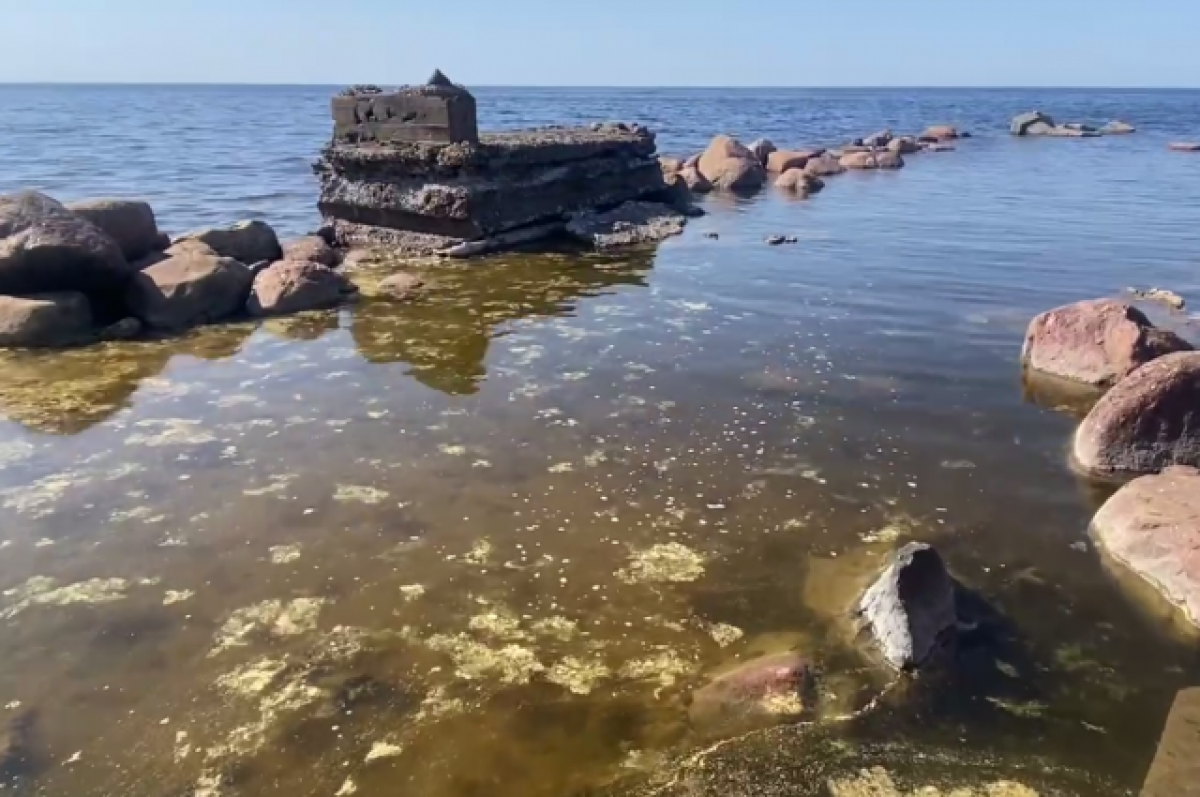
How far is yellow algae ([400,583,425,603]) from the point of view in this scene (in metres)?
4.35

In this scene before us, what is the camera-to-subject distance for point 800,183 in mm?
20312

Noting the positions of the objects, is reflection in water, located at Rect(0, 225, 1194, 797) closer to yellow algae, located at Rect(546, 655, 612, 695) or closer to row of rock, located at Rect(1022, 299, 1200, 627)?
yellow algae, located at Rect(546, 655, 612, 695)

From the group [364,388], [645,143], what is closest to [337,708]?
[364,388]

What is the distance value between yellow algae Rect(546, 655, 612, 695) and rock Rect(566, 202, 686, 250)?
10.3 m

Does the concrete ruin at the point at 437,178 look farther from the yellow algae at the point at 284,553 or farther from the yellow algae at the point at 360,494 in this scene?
the yellow algae at the point at 284,553

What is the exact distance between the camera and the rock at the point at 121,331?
28.6 feet

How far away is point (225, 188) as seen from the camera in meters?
21.9

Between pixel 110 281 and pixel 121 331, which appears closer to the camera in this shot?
pixel 121 331

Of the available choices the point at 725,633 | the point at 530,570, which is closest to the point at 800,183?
the point at 530,570

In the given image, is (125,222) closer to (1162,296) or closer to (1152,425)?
(1152,425)

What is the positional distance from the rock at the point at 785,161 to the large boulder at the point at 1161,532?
20.8 meters

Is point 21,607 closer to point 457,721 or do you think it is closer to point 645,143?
point 457,721

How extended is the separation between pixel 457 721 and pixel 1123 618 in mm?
3008

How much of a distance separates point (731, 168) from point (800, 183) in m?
1.89
